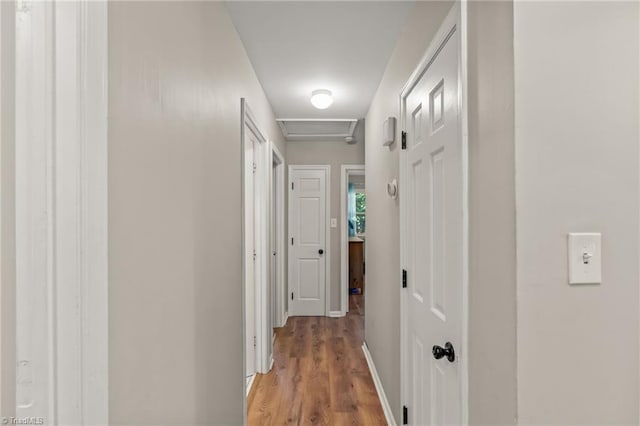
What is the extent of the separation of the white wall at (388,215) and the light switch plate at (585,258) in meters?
0.93

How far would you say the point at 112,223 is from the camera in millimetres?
740

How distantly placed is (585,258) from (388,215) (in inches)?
62.0

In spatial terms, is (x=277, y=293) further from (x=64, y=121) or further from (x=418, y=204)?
(x=64, y=121)

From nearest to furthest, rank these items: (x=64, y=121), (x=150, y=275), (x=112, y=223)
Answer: (x=64, y=121) → (x=112, y=223) → (x=150, y=275)

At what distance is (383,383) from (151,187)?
2254 mm

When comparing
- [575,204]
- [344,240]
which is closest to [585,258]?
[575,204]

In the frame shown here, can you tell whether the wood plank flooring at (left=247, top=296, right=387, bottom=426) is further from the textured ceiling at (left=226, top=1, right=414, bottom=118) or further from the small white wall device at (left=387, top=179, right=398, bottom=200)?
the textured ceiling at (left=226, top=1, right=414, bottom=118)

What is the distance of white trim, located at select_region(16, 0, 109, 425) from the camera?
56cm

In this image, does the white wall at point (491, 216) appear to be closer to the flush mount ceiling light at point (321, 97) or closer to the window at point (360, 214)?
the flush mount ceiling light at point (321, 97)

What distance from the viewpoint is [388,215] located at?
94.4 inches

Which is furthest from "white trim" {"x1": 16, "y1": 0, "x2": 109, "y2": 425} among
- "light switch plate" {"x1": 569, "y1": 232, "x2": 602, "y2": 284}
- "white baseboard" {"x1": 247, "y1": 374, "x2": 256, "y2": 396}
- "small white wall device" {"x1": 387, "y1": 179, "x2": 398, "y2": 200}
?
"white baseboard" {"x1": 247, "y1": 374, "x2": 256, "y2": 396}

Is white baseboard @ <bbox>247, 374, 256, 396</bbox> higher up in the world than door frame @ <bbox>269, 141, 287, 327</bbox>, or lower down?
lower down

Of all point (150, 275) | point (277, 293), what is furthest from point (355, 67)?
point (277, 293)

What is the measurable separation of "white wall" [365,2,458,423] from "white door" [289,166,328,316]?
4.55 ft
